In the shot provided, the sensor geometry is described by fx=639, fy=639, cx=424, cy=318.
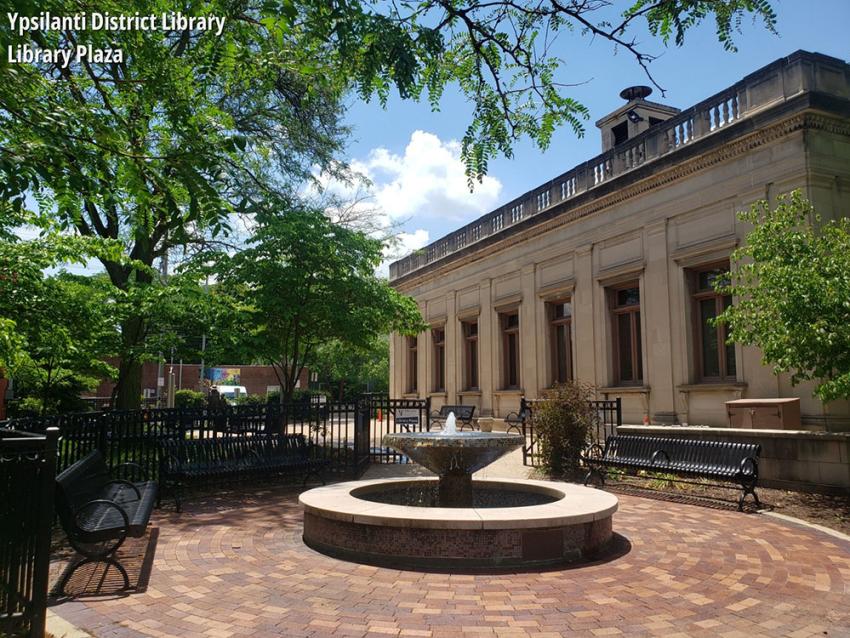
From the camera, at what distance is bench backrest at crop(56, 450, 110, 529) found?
5.44 metres

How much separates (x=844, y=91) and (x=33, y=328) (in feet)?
51.9

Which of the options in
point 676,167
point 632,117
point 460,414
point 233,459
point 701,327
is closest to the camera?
point 233,459

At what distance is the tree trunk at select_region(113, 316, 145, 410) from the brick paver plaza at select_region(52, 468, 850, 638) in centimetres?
843

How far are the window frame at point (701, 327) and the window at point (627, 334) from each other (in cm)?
202

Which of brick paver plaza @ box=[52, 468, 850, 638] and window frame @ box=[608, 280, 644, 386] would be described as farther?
window frame @ box=[608, 280, 644, 386]

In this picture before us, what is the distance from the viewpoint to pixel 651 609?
4.97m

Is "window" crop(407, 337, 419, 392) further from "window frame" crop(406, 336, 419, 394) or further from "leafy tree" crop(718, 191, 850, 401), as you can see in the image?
"leafy tree" crop(718, 191, 850, 401)

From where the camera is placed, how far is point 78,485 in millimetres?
6340

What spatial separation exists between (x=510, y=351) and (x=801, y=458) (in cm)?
1341

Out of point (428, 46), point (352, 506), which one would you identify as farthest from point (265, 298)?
point (428, 46)

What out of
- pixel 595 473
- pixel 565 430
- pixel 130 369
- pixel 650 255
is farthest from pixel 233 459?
pixel 650 255

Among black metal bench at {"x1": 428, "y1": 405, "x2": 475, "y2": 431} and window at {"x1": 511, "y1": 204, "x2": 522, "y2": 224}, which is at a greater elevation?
window at {"x1": 511, "y1": 204, "x2": 522, "y2": 224}

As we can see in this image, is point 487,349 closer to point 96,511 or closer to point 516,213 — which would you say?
point 516,213

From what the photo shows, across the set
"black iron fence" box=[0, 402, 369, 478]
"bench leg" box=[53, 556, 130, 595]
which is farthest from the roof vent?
"bench leg" box=[53, 556, 130, 595]
